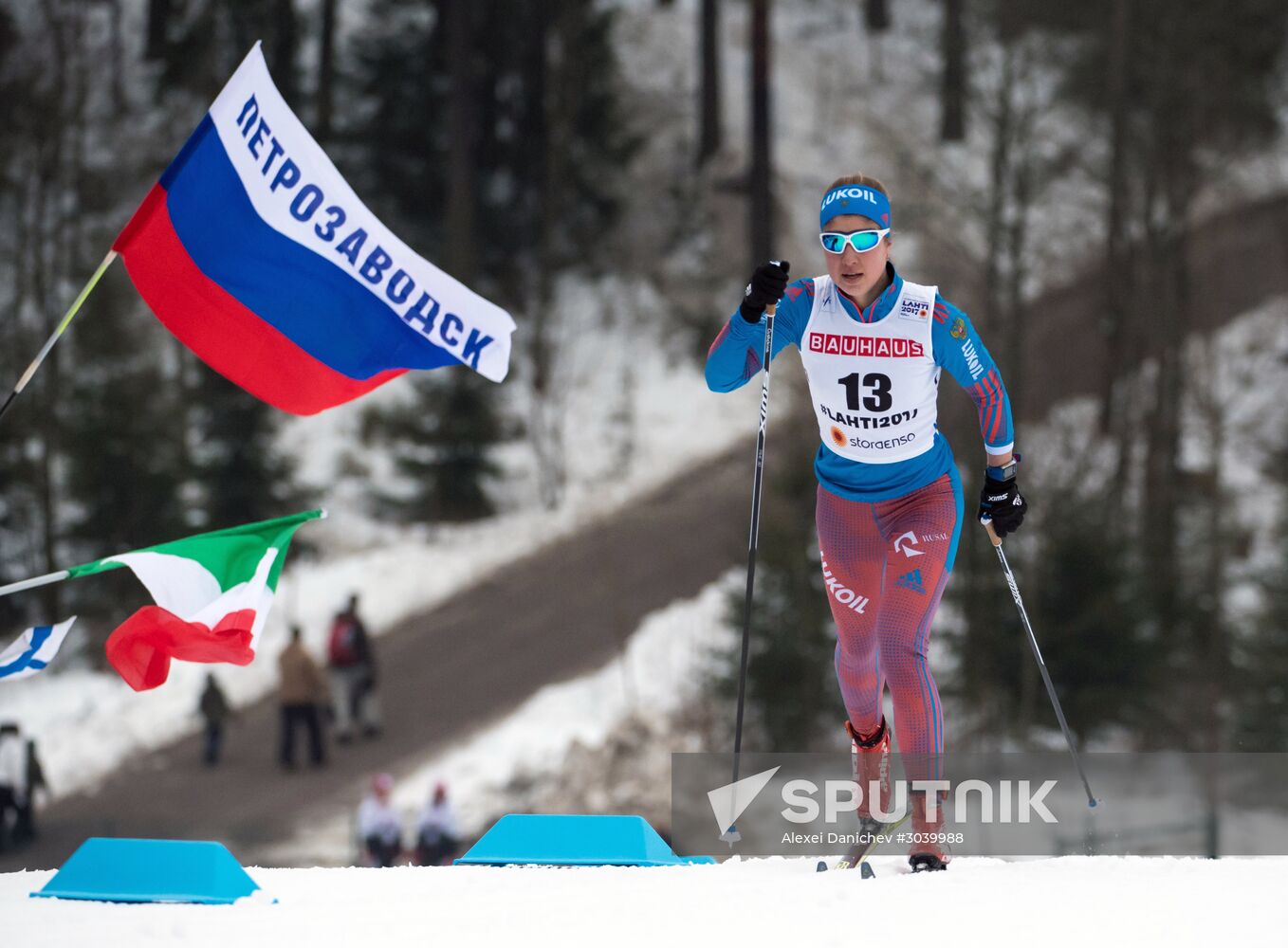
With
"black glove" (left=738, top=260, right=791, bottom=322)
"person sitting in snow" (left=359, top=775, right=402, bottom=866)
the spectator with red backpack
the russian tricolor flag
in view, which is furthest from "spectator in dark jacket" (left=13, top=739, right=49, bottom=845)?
"black glove" (left=738, top=260, right=791, bottom=322)

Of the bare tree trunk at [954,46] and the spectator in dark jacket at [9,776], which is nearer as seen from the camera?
the spectator in dark jacket at [9,776]

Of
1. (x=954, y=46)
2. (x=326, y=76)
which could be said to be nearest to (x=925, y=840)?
(x=954, y=46)

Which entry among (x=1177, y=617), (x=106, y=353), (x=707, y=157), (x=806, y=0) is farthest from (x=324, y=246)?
(x=806, y=0)

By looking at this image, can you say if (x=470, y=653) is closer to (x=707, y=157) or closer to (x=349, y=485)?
(x=349, y=485)

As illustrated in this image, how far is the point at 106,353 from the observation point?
22.3 meters

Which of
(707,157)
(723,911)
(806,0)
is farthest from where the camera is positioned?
(806,0)

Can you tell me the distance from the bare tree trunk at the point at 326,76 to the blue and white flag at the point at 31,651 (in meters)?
23.4

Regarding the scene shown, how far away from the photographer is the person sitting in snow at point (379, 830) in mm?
11719

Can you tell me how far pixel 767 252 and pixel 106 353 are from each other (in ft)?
32.4

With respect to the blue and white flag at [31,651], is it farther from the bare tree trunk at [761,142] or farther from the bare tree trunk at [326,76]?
the bare tree trunk at [326,76]

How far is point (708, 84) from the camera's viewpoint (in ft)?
92.5

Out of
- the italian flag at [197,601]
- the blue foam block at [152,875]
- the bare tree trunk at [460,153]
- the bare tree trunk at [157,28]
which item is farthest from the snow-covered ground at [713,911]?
the bare tree trunk at [157,28]

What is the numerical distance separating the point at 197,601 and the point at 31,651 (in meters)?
0.50

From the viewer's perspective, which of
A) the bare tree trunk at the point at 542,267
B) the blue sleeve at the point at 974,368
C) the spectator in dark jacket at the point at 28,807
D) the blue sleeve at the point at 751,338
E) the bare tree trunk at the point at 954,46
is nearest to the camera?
the blue sleeve at the point at 974,368
